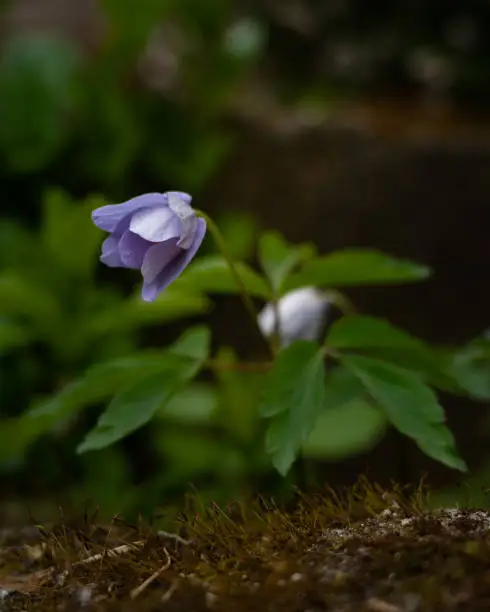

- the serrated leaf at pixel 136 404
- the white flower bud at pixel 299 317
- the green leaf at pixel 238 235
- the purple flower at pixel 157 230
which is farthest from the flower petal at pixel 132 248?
the green leaf at pixel 238 235

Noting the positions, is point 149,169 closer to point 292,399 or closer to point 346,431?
point 346,431

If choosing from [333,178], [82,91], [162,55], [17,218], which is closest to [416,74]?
[333,178]

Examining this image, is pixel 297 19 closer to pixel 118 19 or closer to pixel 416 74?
pixel 416 74

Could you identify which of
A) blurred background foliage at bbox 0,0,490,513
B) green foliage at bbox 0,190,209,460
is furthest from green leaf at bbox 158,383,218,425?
green foliage at bbox 0,190,209,460

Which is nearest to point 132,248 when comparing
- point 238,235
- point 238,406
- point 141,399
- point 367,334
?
point 141,399

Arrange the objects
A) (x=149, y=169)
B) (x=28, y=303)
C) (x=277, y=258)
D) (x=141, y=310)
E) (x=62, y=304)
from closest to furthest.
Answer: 1. (x=277, y=258)
2. (x=141, y=310)
3. (x=28, y=303)
4. (x=62, y=304)
5. (x=149, y=169)
